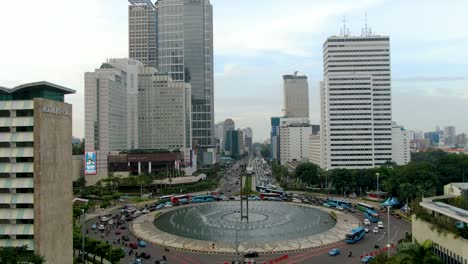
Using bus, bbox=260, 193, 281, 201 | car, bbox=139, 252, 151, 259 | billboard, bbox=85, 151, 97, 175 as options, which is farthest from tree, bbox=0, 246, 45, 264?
billboard, bbox=85, 151, 97, 175

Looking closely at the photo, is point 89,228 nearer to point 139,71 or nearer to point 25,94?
point 25,94

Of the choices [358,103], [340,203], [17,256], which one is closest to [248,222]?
[340,203]

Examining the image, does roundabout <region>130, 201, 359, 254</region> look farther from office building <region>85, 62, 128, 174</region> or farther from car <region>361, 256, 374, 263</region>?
office building <region>85, 62, 128, 174</region>

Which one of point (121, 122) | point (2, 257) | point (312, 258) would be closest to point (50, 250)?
point (2, 257)

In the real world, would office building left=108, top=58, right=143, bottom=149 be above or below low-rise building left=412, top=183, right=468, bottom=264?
above

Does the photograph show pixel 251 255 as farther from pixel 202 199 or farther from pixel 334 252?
pixel 202 199

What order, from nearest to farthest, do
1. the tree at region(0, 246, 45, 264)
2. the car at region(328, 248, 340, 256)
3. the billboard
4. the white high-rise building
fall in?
the tree at region(0, 246, 45, 264) < the car at region(328, 248, 340, 256) < the billboard < the white high-rise building
